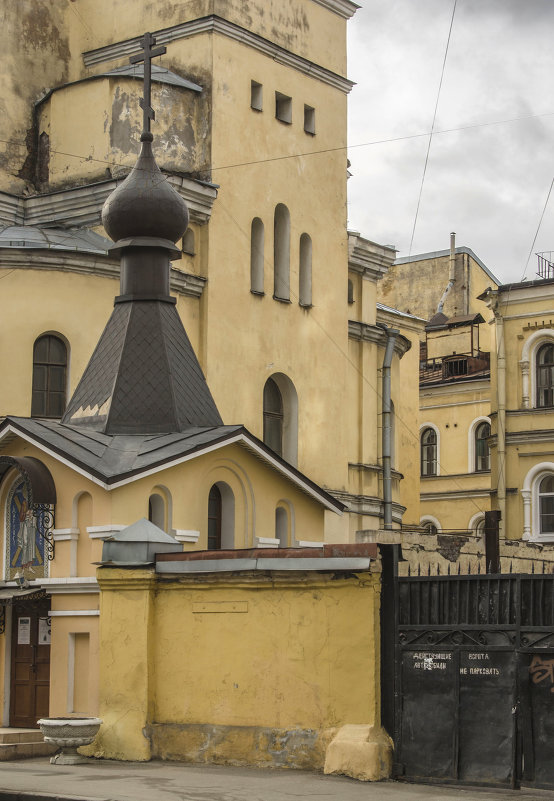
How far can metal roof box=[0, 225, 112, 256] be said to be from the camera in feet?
88.5

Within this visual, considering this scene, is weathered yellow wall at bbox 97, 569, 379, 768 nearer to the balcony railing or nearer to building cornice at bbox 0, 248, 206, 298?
building cornice at bbox 0, 248, 206, 298

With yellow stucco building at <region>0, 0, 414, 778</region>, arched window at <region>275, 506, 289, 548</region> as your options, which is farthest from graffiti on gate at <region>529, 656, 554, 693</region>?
arched window at <region>275, 506, 289, 548</region>

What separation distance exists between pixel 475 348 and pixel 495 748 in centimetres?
3679

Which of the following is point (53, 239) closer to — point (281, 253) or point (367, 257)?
point (281, 253)

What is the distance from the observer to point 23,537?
738 inches

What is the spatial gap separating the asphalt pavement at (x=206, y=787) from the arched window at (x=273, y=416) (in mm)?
15926

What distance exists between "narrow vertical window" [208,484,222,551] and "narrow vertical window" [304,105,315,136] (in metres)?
14.6

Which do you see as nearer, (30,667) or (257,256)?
(30,667)

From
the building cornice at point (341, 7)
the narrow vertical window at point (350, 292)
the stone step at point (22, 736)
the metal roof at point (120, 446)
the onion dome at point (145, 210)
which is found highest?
the building cornice at point (341, 7)

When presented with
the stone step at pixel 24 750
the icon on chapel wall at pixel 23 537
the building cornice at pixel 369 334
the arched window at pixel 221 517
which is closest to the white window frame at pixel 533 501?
the building cornice at pixel 369 334

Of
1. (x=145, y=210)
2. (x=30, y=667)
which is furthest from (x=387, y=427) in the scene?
(x=30, y=667)

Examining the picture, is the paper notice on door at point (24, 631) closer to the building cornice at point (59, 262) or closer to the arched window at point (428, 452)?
the building cornice at point (59, 262)

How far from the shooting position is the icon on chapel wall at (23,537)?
18.4 meters

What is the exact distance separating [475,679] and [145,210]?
9.70 metres
